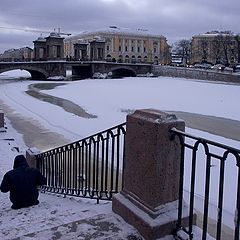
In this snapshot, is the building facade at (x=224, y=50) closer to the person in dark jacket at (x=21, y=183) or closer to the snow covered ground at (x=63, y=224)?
the person in dark jacket at (x=21, y=183)

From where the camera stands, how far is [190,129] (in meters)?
22.4

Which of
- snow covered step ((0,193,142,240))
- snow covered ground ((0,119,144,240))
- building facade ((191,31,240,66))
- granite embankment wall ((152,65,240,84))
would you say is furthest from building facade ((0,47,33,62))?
snow covered step ((0,193,142,240))

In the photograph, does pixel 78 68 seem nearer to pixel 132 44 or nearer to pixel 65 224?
pixel 132 44

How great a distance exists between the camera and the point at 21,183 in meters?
6.16

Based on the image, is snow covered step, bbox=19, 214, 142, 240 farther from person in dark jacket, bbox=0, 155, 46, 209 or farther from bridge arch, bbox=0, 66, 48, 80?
bridge arch, bbox=0, 66, 48, 80

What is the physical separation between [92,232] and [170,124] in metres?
1.35

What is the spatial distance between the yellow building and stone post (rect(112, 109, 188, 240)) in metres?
120

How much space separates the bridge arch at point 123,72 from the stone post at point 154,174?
84.6 meters

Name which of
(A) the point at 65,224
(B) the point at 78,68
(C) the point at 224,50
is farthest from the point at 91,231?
(B) the point at 78,68

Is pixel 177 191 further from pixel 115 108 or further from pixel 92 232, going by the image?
pixel 115 108

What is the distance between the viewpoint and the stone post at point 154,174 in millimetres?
3930

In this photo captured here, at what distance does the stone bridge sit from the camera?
245 ft

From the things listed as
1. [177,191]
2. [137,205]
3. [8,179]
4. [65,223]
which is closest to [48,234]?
[65,223]

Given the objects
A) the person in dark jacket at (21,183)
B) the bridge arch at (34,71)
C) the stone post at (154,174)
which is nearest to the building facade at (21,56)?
the bridge arch at (34,71)
